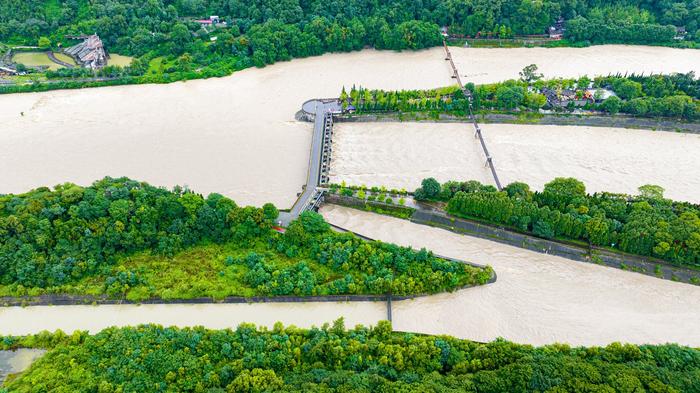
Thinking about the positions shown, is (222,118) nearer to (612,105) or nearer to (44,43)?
(44,43)

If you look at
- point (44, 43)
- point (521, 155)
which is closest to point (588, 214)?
point (521, 155)

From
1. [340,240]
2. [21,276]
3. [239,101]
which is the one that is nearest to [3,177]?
[21,276]

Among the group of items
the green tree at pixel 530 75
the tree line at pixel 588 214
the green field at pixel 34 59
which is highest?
the green tree at pixel 530 75

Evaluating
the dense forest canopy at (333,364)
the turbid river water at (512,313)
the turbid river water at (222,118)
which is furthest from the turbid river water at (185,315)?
the turbid river water at (222,118)

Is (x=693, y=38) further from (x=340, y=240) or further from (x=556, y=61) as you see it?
(x=340, y=240)

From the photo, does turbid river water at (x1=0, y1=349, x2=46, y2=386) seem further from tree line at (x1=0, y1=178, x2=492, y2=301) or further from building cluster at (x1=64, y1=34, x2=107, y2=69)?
building cluster at (x1=64, y1=34, x2=107, y2=69)

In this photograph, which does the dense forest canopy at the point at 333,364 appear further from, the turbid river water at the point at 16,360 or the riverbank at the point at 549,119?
the riverbank at the point at 549,119
